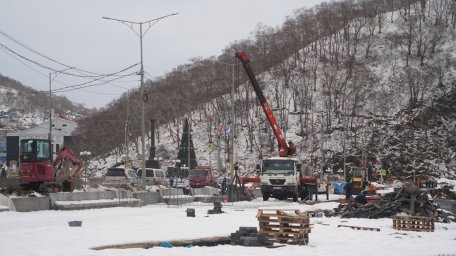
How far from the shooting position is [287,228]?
18.4m

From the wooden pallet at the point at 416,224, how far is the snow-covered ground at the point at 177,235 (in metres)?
0.39

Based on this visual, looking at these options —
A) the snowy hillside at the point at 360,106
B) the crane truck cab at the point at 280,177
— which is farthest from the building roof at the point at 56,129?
the crane truck cab at the point at 280,177

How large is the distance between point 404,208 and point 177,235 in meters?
12.2

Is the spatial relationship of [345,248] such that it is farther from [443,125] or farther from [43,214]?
[443,125]

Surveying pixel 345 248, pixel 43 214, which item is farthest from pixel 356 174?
pixel 345 248

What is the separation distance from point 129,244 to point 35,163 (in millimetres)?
20012

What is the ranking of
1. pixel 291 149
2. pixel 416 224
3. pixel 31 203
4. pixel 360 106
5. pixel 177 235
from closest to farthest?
1. pixel 177 235
2. pixel 416 224
3. pixel 31 203
4. pixel 291 149
5. pixel 360 106

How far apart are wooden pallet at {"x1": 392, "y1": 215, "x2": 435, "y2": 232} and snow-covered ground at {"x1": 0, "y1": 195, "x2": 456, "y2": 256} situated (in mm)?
388

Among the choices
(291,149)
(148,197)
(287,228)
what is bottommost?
→ (287,228)

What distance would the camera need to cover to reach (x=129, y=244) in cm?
1611

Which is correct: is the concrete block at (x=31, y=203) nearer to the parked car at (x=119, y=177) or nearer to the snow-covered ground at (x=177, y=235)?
the snow-covered ground at (x=177, y=235)

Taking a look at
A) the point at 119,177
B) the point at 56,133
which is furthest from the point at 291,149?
the point at 56,133

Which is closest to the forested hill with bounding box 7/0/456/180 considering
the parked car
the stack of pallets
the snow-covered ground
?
the parked car

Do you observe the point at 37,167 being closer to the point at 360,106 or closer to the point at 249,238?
the point at 249,238
